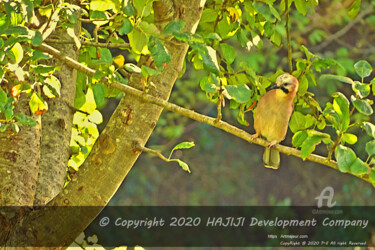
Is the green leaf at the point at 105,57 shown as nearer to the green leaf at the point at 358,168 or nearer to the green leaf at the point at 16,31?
the green leaf at the point at 16,31

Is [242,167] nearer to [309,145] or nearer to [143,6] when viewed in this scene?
[309,145]

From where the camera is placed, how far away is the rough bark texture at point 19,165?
5.95ft

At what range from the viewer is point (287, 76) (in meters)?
2.02

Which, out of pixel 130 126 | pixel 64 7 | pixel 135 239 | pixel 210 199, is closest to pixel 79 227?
pixel 130 126

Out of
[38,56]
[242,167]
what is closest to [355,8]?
[38,56]

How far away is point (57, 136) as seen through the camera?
200 centimetres

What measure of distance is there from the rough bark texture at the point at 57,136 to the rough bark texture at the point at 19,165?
0.09 m

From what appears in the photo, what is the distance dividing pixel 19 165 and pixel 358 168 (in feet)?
2.73

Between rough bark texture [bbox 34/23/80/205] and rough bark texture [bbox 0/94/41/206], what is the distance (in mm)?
91

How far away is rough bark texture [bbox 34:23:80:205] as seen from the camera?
6.43 feet

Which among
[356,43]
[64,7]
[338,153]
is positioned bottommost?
[356,43]

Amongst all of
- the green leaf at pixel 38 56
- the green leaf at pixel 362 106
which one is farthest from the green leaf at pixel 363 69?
the green leaf at pixel 38 56

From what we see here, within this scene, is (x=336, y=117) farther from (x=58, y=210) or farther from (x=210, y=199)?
(x=210, y=199)

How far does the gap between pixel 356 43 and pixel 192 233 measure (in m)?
1.98
